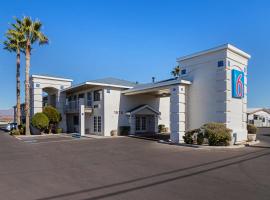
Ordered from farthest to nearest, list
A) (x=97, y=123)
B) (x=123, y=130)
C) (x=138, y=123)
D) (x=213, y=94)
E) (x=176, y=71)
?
(x=176, y=71) → (x=138, y=123) → (x=97, y=123) → (x=123, y=130) → (x=213, y=94)

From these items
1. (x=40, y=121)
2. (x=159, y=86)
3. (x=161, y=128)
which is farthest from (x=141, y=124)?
(x=40, y=121)

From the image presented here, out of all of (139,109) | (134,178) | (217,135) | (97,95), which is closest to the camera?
(134,178)

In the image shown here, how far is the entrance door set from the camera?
94.5ft

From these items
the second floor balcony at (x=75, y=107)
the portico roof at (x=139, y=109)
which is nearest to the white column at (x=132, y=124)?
the portico roof at (x=139, y=109)

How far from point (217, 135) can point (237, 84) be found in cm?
529

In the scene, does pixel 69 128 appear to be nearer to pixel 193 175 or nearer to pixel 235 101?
pixel 235 101

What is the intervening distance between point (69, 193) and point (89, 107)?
868 inches

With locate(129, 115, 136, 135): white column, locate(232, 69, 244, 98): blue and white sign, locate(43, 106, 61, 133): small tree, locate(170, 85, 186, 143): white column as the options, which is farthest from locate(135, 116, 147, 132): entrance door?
locate(232, 69, 244, 98): blue and white sign

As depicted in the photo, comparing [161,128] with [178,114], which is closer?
[178,114]

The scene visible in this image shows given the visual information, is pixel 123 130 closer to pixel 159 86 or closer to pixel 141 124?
pixel 141 124

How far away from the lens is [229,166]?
1005 cm

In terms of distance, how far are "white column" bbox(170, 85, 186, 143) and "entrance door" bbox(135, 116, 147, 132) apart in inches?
369

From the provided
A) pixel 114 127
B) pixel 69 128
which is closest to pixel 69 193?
pixel 114 127

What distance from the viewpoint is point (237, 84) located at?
18969mm
